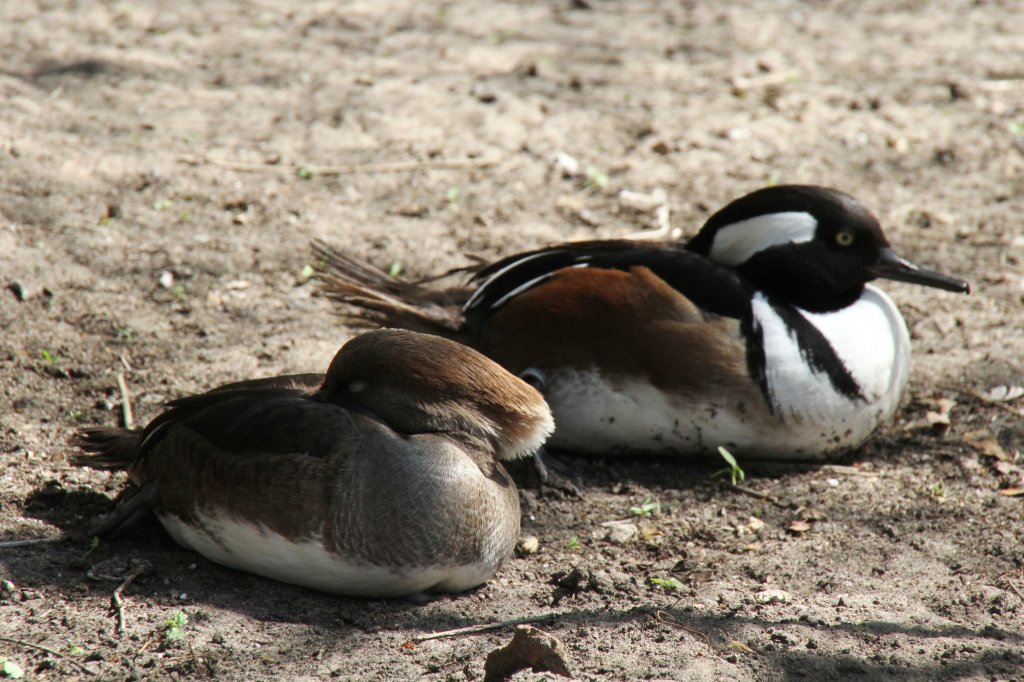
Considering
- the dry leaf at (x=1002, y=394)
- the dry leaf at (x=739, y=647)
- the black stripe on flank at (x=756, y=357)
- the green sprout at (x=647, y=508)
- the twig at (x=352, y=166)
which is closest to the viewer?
the dry leaf at (x=739, y=647)

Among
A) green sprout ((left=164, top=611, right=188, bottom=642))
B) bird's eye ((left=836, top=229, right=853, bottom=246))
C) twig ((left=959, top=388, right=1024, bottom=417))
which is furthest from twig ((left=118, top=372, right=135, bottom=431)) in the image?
twig ((left=959, top=388, right=1024, bottom=417))

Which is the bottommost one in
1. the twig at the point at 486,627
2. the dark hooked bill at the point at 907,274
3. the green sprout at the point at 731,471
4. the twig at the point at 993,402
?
the twig at the point at 486,627

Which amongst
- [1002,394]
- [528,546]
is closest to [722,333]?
[528,546]

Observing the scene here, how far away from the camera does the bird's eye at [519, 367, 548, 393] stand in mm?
4988

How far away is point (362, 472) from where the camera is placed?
12.8ft

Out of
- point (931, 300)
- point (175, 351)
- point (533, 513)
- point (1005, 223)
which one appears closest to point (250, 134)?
point (175, 351)

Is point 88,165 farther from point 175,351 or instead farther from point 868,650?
point 868,650

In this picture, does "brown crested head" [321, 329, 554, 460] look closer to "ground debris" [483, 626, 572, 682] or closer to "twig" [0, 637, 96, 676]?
"ground debris" [483, 626, 572, 682]

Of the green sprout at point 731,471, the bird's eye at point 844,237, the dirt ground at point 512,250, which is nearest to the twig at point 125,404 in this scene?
the dirt ground at point 512,250

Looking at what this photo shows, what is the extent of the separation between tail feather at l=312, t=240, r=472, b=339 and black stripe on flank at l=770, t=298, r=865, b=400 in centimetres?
143

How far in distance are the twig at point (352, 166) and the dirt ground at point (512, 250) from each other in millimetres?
34

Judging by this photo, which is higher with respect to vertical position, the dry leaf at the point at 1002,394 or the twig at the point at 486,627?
the dry leaf at the point at 1002,394

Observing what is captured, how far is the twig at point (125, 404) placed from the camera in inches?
195

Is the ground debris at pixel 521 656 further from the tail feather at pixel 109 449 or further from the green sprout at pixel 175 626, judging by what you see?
the tail feather at pixel 109 449
